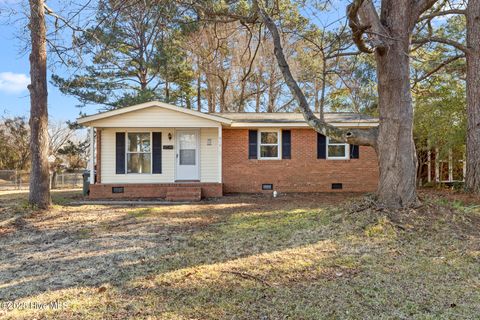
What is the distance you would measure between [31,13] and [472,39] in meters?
12.0

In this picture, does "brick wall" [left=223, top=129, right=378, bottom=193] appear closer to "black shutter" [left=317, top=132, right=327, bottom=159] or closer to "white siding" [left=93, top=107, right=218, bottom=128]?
"black shutter" [left=317, top=132, right=327, bottom=159]

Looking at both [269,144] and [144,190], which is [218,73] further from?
[144,190]

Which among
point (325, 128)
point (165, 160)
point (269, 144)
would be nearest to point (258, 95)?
point (269, 144)

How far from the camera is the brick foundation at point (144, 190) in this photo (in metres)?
11.5

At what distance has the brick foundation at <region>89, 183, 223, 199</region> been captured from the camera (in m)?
11.5

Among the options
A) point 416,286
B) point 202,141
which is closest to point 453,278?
point 416,286

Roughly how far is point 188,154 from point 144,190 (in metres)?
2.10

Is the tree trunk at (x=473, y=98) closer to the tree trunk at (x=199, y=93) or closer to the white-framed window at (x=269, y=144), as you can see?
the white-framed window at (x=269, y=144)

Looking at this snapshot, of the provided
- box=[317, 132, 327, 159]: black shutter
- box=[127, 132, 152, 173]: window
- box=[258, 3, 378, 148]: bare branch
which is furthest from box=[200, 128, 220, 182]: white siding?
box=[258, 3, 378, 148]: bare branch

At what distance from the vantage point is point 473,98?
885 centimetres

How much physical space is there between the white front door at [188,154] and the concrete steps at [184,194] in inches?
36.0

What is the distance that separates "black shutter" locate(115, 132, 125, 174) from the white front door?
2.02 meters

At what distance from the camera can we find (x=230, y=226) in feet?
21.5

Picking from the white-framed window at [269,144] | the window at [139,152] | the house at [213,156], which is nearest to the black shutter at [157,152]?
the house at [213,156]
